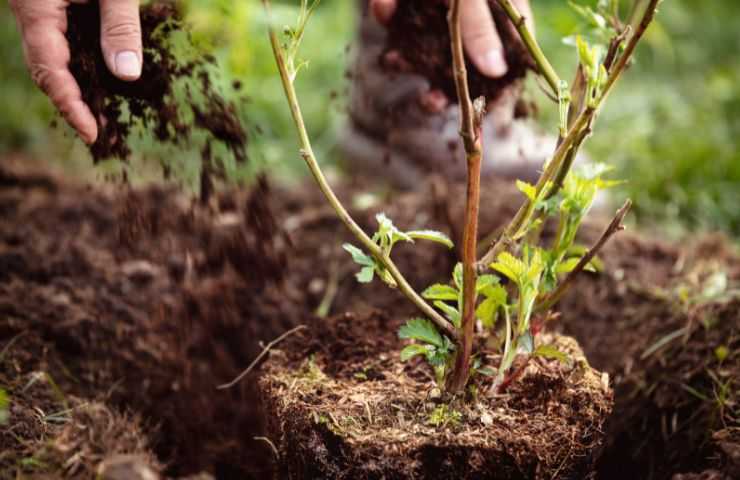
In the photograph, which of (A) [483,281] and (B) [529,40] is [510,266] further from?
(B) [529,40]

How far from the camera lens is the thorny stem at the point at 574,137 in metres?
1.15

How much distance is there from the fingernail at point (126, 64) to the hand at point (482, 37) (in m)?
0.74

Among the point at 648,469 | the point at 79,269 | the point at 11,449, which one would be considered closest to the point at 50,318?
the point at 79,269

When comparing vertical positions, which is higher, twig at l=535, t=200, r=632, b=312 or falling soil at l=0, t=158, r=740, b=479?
twig at l=535, t=200, r=632, b=312

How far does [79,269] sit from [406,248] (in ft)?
3.28

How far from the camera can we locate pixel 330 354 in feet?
4.95

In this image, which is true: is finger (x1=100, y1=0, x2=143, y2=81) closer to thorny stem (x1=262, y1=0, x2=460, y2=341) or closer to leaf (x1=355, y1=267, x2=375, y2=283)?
thorny stem (x1=262, y1=0, x2=460, y2=341)

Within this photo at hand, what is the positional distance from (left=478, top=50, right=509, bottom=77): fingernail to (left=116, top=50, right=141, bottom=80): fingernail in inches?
30.7

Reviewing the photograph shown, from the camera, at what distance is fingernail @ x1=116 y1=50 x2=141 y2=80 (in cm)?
144

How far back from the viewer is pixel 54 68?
1444 millimetres

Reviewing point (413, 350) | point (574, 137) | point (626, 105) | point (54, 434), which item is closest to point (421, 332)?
point (413, 350)

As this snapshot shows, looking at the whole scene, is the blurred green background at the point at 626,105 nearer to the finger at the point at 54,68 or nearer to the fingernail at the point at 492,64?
the finger at the point at 54,68

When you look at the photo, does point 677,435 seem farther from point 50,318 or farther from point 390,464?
point 50,318

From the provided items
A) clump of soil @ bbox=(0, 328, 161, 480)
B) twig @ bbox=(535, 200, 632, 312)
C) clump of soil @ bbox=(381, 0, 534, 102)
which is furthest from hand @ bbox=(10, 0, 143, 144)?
twig @ bbox=(535, 200, 632, 312)
